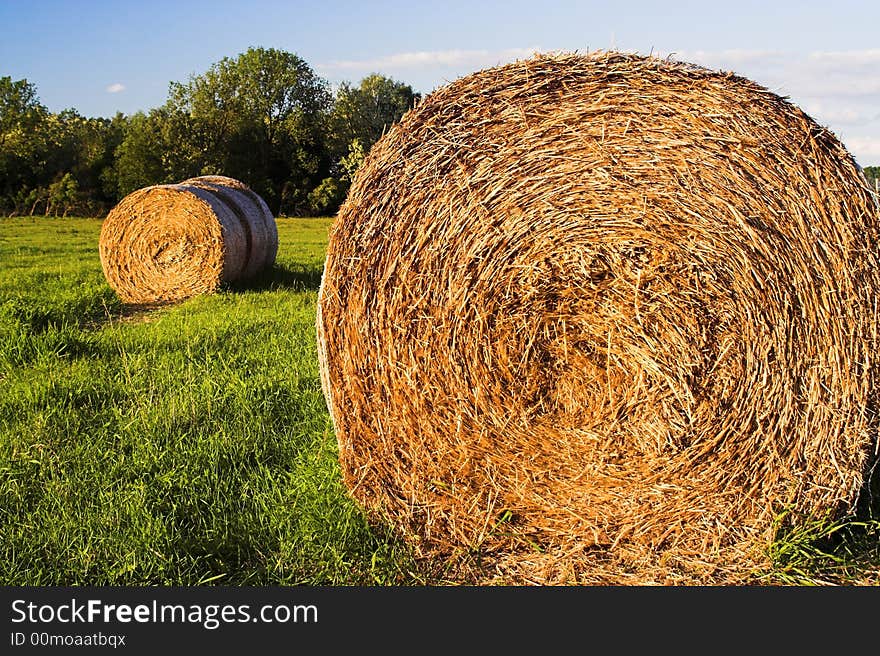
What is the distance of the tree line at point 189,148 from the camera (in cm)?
3816

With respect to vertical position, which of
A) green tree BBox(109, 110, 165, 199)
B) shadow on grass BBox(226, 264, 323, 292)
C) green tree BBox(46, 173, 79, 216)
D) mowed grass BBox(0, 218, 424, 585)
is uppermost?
green tree BBox(109, 110, 165, 199)

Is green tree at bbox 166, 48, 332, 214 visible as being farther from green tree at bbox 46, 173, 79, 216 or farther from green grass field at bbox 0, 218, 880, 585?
green grass field at bbox 0, 218, 880, 585

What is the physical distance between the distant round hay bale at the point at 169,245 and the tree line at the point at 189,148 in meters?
22.5

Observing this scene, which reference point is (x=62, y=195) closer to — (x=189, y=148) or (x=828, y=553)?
(x=189, y=148)

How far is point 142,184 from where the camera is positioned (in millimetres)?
39656

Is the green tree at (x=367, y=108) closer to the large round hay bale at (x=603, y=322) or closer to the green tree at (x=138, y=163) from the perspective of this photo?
the green tree at (x=138, y=163)

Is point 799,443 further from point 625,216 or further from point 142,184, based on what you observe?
point 142,184

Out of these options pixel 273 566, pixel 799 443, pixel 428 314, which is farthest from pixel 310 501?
pixel 799 443

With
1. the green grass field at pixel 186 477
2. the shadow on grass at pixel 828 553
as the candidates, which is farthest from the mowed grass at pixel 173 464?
the shadow on grass at pixel 828 553

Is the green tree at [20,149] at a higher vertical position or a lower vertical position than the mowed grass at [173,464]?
higher

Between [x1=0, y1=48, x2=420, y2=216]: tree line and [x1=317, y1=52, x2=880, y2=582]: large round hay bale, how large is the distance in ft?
98.3

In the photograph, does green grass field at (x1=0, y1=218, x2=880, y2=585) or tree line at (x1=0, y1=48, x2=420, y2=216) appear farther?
tree line at (x1=0, y1=48, x2=420, y2=216)


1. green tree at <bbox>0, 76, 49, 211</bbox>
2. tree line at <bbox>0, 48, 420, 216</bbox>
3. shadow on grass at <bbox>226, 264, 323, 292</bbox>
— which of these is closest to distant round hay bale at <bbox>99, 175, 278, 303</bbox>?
shadow on grass at <bbox>226, 264, 323, 292</bbox>

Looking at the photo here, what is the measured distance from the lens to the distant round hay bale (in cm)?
1077
